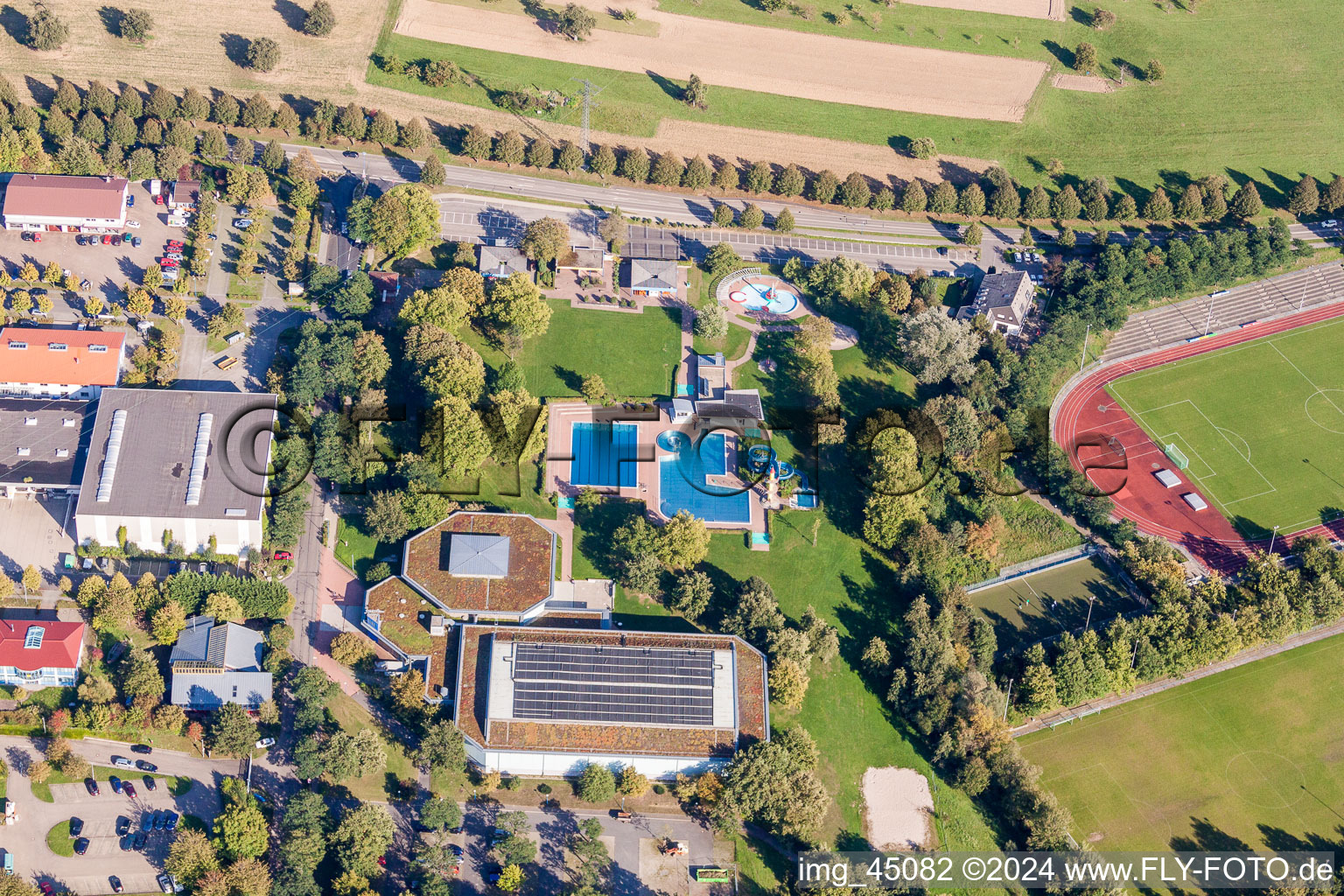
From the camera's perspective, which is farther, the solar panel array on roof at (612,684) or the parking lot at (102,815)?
the solar panel array on roof at (612,684)

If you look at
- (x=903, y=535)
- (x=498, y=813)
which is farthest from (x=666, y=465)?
(x=498, y=813)

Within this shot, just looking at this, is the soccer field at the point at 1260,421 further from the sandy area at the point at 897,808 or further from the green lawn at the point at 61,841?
the green lawn at the point at 61,841

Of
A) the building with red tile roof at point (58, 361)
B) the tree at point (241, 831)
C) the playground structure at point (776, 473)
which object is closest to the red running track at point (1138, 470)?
the playground structure at point (776, 473)

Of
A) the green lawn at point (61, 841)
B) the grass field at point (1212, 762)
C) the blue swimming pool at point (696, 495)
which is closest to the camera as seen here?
the green lawn at point (61, 841)

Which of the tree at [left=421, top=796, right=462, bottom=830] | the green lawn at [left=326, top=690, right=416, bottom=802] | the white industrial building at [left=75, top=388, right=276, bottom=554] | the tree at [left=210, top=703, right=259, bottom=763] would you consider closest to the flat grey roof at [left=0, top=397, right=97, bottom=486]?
the white industrial building at [left=75, top=388, right=276, bottom=554]

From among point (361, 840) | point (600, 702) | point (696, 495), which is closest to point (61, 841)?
point (361, 840)

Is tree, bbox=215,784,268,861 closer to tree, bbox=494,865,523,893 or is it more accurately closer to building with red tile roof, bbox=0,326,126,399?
tree, bbox=494,865,523,893
